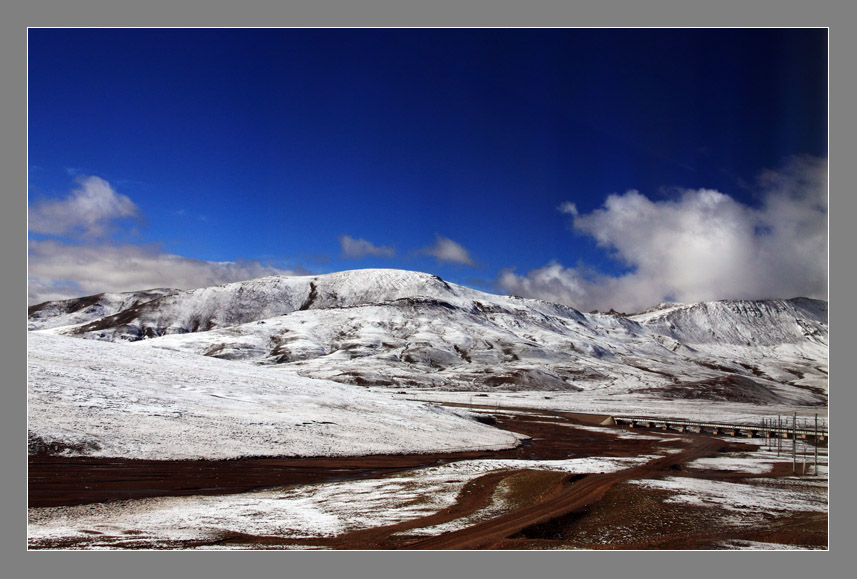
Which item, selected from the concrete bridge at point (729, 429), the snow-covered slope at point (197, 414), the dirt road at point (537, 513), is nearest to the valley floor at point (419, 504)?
the dirt road at point (537, 513)

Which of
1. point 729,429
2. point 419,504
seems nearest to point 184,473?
point 419,504

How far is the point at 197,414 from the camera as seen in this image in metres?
28.6

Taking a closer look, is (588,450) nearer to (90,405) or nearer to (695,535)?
(695,535)

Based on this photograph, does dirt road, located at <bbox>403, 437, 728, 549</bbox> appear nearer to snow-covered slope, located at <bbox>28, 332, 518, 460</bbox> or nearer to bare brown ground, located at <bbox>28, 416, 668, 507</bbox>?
bare brown ground, located at <bbox>28, 416, 668, 507</bbox>

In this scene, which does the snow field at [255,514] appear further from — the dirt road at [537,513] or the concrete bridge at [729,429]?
the concrete bridge at [729,429]

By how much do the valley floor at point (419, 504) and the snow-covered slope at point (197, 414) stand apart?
1.96 metres

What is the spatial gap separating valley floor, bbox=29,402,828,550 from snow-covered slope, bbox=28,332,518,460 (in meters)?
1.96

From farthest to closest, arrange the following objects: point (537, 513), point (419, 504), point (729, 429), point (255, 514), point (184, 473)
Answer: point (729, 429)
point (184, 473)
point (419, 504)
point (537, 513)
point (255, 514)

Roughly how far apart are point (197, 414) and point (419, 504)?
16986mm

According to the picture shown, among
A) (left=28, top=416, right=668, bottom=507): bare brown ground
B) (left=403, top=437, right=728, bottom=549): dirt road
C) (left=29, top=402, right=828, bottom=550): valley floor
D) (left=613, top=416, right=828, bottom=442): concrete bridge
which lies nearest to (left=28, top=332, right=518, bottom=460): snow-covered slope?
(left=28, top=416, right=668, bottom=507): bare brown ground

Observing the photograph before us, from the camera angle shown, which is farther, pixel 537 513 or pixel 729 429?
pixel 729 429

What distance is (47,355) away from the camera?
34062mm

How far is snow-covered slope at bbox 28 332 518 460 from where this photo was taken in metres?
22.6

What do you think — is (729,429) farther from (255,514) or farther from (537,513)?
(255,514)
